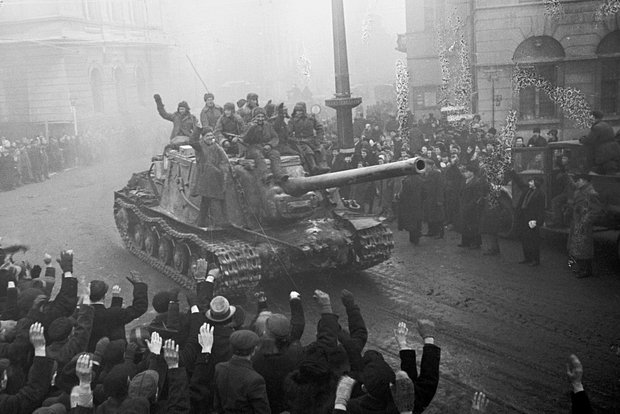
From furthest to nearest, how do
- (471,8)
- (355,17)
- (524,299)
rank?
1. (355,17)
2. (471,8)
3. (524,299)

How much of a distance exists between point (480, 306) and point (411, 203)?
404cm

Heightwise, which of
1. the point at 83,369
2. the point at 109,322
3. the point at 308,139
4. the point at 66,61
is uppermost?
the point at 66,61

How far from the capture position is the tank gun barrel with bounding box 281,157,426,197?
30.3 feet

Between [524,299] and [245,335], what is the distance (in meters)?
6.02

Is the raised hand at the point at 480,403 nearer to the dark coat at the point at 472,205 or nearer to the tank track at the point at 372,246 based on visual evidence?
the tank track at the point at 372,246

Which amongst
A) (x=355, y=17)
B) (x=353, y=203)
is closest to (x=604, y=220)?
(x=353, y=203)

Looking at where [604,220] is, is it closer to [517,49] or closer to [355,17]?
[517,49]

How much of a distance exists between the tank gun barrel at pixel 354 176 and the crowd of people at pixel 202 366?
330cm

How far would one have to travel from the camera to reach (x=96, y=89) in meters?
33.8

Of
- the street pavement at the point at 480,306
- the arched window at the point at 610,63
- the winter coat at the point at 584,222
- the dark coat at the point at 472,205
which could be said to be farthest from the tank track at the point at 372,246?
the arched window at the point at 610,63

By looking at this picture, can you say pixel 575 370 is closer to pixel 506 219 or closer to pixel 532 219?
pixel 532 219

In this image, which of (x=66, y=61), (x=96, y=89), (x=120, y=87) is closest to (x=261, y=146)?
(x=66, y=61)

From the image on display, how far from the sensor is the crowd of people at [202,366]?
4.64 metres

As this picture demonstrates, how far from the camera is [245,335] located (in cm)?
516
